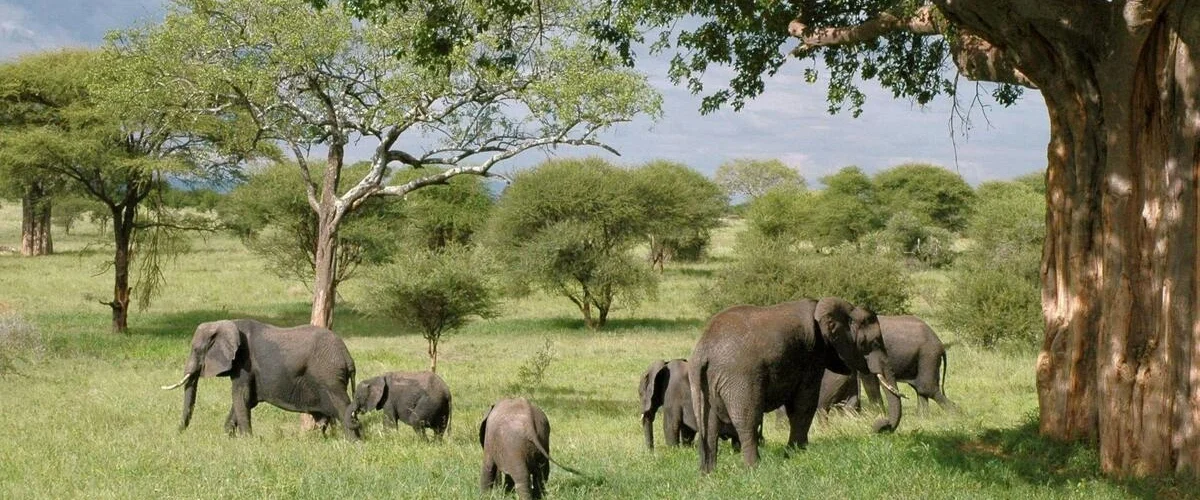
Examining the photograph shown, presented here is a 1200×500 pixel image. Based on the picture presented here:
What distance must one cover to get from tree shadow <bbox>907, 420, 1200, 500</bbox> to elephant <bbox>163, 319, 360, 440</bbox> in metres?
8.08

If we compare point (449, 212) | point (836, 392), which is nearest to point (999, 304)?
point (836, 392)

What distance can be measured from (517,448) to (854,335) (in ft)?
12.2

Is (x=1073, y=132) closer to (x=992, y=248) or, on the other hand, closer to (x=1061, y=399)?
(x=1061, y=399)

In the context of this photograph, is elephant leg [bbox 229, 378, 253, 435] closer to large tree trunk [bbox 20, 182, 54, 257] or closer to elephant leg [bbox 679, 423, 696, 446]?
elephant leg [bbox 679, 423, 696, 446]

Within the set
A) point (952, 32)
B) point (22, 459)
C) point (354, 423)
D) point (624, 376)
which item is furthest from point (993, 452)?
point (624, 376)

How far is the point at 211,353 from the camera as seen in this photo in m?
16.7

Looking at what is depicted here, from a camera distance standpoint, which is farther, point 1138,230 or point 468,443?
point 468,443

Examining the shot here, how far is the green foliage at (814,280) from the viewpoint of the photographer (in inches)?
1436

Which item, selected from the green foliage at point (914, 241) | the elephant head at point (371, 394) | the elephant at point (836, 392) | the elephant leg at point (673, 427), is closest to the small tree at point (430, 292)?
the elephant head at point (371, 394)

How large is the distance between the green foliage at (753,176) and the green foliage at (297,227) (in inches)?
3119

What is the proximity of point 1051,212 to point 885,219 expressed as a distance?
68.7 meters

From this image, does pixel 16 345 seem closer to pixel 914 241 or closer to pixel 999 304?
pixel 999 304

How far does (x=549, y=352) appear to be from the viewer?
111 feet

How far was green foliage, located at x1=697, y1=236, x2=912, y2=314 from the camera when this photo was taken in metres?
36.5
